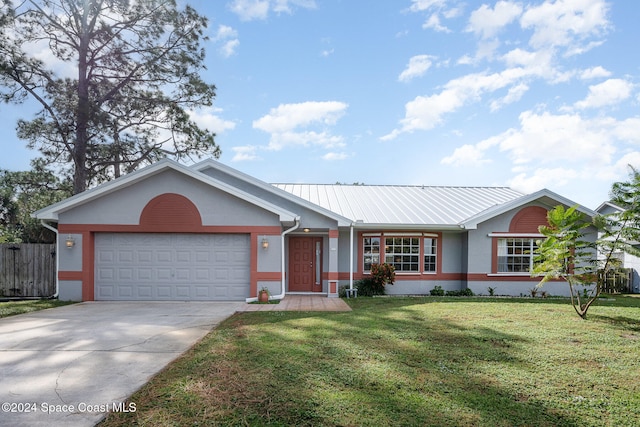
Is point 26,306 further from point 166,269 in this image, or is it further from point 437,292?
point 437,292

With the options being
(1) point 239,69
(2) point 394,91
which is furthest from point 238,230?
(2) point 394,91

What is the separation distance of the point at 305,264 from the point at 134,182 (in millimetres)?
6749

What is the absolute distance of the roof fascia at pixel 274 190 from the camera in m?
12.3

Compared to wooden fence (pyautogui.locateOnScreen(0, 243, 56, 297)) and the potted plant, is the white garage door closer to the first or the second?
the potted plant

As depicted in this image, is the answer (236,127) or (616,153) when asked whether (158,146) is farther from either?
(616,153)

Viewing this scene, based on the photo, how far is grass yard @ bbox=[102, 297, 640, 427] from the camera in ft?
12.0

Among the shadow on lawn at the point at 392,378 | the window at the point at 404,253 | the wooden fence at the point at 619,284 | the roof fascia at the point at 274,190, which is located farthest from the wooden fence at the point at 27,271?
the wooden fence at the point at 619,284

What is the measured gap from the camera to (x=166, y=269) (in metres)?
11.7

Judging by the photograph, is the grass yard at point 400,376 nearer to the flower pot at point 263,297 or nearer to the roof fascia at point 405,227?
the flower pot at point 263,297

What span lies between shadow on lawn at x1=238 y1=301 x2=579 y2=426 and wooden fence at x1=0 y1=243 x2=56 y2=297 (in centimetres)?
1046

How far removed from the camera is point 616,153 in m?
14.0

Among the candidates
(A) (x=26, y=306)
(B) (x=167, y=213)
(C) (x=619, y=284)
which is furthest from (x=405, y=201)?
(A) (x=26, y=306)

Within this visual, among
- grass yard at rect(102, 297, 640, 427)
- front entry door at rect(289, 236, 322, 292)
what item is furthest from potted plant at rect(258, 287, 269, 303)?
grass yard at rect(102, 297, 640, 427)

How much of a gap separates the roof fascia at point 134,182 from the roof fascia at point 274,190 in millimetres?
1176
